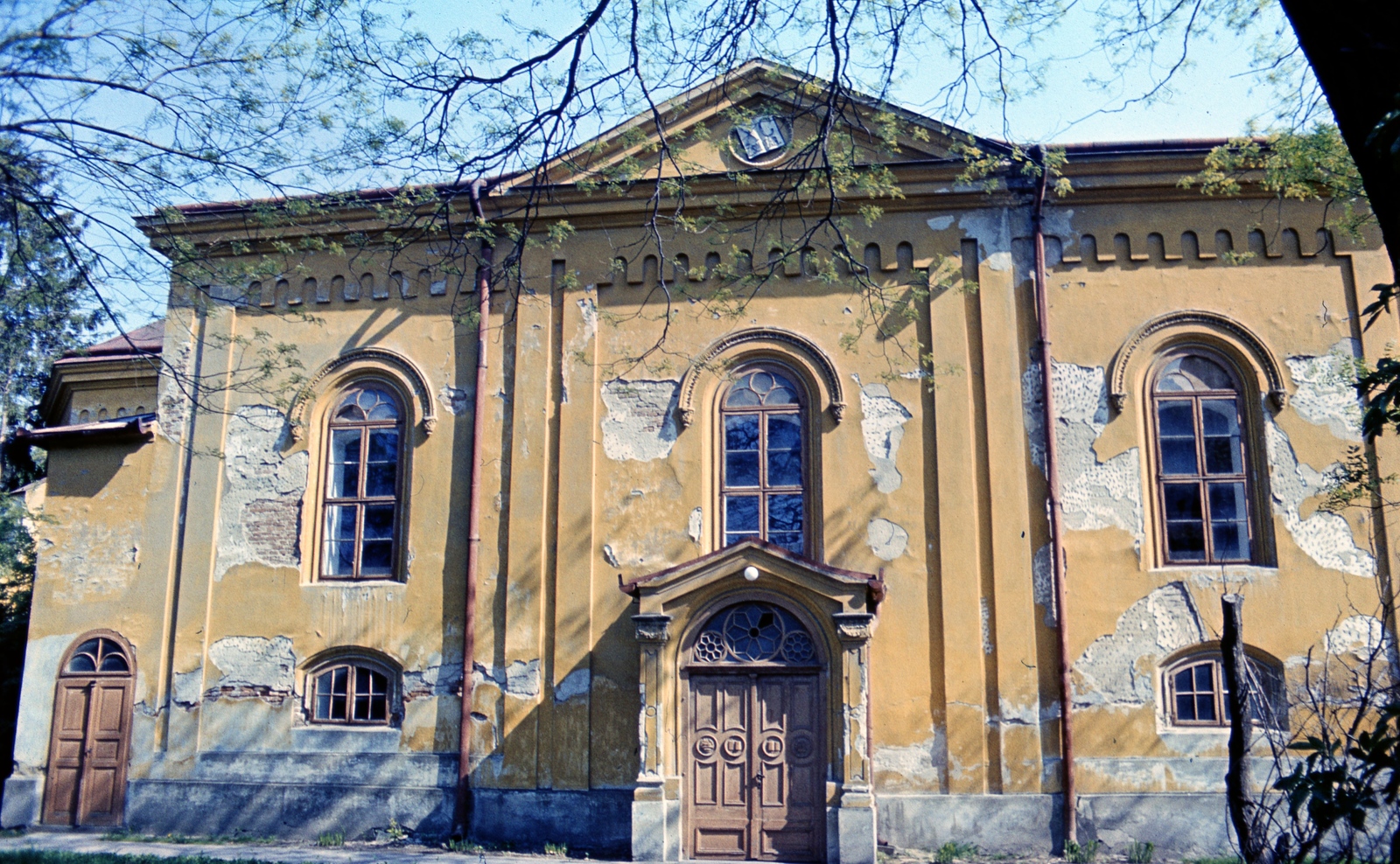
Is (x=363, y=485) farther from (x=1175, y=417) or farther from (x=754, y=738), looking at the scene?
(x=1175, y=417)

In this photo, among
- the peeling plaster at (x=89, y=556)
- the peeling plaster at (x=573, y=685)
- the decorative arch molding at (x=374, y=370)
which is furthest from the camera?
the peeling plaster at (x=89, y=556)

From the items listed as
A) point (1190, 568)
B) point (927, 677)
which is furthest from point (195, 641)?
point (1190, 568)

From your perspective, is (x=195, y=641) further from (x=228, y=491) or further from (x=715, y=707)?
(x=715, y=707)

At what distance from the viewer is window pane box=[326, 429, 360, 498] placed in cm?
1287

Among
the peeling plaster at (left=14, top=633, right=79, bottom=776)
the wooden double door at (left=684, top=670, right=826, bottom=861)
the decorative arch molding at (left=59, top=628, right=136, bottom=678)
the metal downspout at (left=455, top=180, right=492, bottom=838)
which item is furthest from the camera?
the decorative arch molding at (left=59, top=628, right=136, bottom=678)

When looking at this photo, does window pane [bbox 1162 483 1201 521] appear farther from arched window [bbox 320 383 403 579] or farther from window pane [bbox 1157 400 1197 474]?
arched window [bbox 320 383 403 579]

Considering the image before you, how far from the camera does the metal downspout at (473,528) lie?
11.6 m

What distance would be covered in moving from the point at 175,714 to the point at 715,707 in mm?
6073

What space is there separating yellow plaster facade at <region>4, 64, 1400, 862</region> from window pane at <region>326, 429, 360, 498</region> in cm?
14

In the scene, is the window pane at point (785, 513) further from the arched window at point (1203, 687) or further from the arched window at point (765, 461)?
the arched window at point (1203, 687)

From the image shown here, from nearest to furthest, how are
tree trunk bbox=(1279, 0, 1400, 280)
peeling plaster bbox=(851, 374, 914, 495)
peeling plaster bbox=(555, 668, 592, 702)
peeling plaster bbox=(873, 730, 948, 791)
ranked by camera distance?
→ tree trunk bbox=(1279, 0, 1400, 280) → peeling plaster bbox=(873, 730, 948, 791) → peeling plaster bbox=(555, 668, 592, 702) → peeling plaster bbox=(851, 374, 914, 495)

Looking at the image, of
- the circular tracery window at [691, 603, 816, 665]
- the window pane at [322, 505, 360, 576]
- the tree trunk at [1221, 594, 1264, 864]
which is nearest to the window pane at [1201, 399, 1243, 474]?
the circular tracery window at [691, 603, 816, 665]

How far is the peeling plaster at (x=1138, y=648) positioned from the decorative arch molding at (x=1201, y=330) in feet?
6.71

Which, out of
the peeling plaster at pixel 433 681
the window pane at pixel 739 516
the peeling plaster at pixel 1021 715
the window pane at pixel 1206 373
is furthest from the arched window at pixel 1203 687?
the peeling plaster at pixel 433 681
